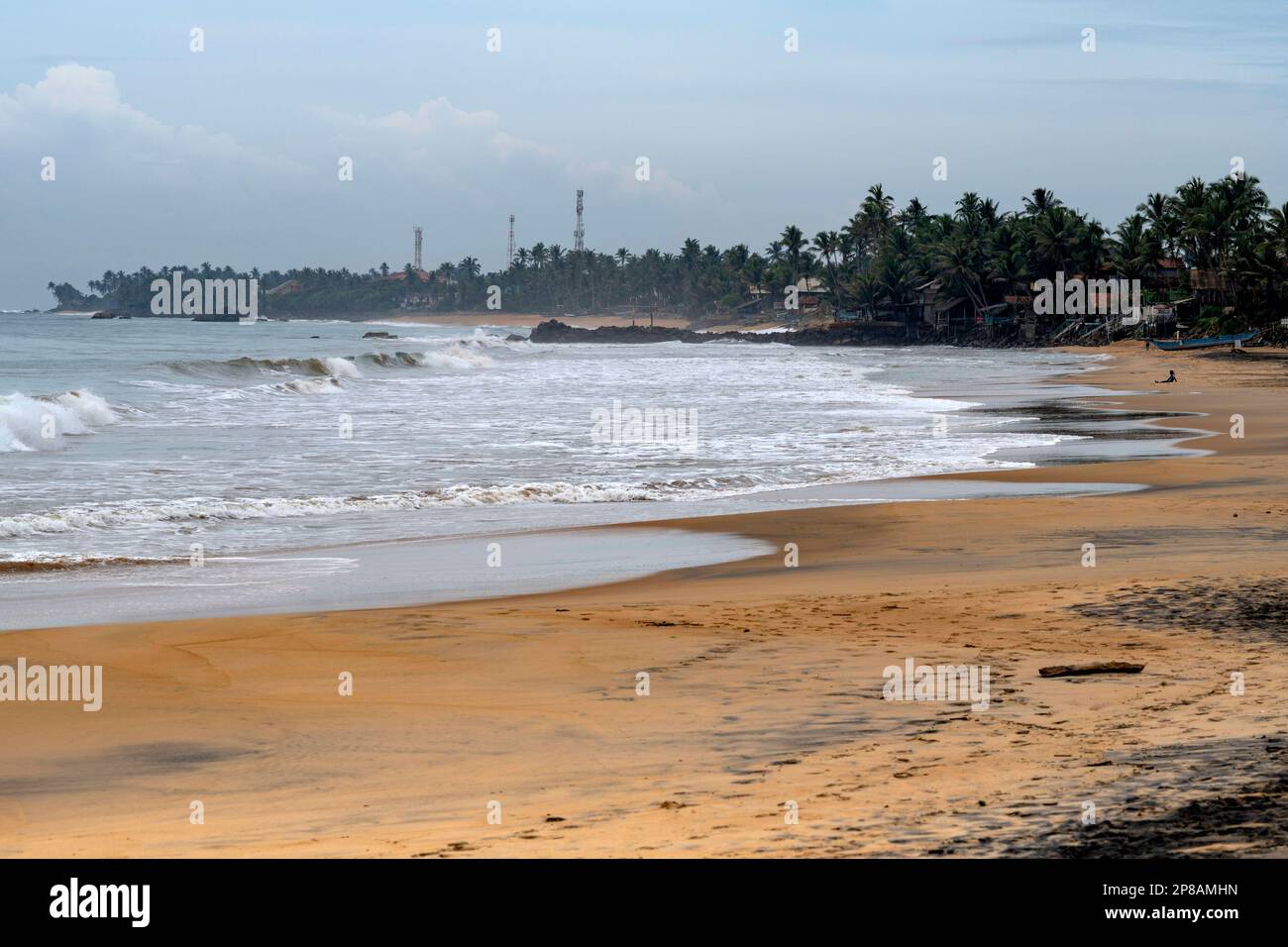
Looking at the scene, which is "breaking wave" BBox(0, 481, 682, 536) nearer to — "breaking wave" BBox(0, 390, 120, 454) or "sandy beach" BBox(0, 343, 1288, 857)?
"sandy beach" BBox(0, 343, 1288, 857)

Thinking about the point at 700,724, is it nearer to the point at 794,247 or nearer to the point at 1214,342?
the point at 1214,342

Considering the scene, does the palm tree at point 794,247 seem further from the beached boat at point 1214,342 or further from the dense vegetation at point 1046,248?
the beached boat at point 1214,342

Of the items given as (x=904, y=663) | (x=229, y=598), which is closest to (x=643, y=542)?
(x=229, y=598)

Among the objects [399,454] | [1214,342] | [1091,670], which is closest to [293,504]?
[399,454]

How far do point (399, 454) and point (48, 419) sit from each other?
885 centimetres

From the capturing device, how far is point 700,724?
6918mm

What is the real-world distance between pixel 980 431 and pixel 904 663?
72.5 ft

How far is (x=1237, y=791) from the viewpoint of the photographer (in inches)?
185

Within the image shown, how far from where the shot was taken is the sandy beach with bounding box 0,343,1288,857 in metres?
4.85

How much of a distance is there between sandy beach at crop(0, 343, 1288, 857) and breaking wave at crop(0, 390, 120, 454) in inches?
646

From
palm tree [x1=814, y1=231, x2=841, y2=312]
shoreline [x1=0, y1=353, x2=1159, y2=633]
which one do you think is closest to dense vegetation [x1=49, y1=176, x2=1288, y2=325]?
palm tree [x1=814, y1=231, x2=841, y2=312]

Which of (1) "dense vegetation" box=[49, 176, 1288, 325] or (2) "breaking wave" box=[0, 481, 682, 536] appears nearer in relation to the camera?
(2) "breaking wave" box=[0, 481, 682, 536]

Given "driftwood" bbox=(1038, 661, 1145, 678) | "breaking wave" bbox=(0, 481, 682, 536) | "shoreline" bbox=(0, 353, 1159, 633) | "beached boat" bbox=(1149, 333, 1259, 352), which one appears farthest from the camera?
"beached boat" bbox=(1149, 333, 1259, 352)
